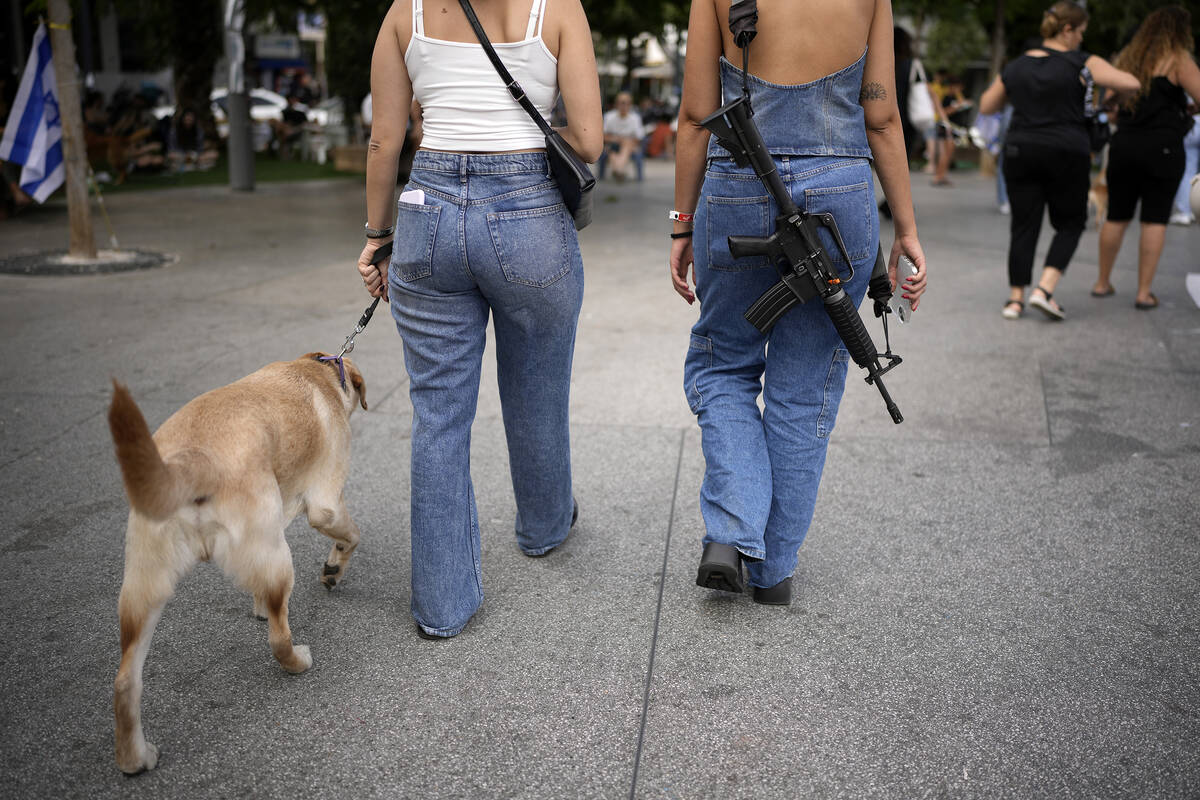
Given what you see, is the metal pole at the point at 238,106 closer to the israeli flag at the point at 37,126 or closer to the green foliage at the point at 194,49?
the israeli flag at the point at 37,126

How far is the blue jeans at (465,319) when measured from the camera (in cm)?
277

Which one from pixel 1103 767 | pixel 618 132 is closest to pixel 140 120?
pixel 618 132

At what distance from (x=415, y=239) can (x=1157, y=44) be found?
6145 mm

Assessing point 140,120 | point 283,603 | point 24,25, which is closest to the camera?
point 283,603

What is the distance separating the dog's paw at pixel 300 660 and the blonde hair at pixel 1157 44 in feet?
21.0

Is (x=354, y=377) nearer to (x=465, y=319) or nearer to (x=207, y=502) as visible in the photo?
(x=465, y=319)

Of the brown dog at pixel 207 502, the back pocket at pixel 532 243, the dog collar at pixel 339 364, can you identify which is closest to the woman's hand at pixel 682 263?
the back pocket at pixel 532 243

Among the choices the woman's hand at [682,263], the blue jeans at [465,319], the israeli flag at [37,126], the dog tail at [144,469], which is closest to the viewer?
the dog tail at [144,469]

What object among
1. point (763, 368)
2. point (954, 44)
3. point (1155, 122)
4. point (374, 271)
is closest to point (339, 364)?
point (374, 271)

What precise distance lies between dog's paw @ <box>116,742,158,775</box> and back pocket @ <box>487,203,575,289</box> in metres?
1.50

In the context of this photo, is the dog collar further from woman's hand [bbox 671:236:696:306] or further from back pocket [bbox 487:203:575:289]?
woman's hand [bbox 671:236:696:306]

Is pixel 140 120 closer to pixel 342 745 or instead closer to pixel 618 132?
pixel 618 132

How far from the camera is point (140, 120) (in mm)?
19703

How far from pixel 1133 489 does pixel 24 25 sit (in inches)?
1175
